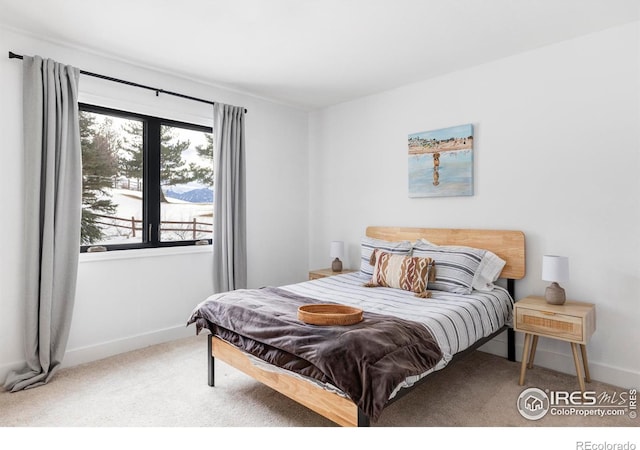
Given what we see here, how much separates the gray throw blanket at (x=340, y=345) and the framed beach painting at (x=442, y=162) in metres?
1.72

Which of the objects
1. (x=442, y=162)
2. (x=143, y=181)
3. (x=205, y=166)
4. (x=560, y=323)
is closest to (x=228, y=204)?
(x=205, y=166)

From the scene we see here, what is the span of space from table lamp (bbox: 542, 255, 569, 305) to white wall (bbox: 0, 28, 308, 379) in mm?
2803

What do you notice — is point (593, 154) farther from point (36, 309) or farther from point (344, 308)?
point (36, 309)

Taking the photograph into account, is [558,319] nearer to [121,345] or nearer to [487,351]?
[487,351]

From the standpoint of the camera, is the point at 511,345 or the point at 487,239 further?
the point at 487,239

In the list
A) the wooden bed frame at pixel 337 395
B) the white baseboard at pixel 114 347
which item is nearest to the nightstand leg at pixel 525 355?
the wooden bed frame at pixel 337 395

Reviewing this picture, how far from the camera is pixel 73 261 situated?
Answer: 118 inches

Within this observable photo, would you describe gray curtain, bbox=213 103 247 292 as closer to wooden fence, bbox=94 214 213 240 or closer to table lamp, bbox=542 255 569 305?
wooden fence, bbox=94 214 213 240

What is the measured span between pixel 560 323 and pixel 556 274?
13.2 inches

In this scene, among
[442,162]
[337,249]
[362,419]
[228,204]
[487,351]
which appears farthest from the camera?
[337,249]

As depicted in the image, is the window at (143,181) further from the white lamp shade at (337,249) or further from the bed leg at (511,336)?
the bed leg at (511,336)

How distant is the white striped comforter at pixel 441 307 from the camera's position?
233 centimetres

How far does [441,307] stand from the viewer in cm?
257
